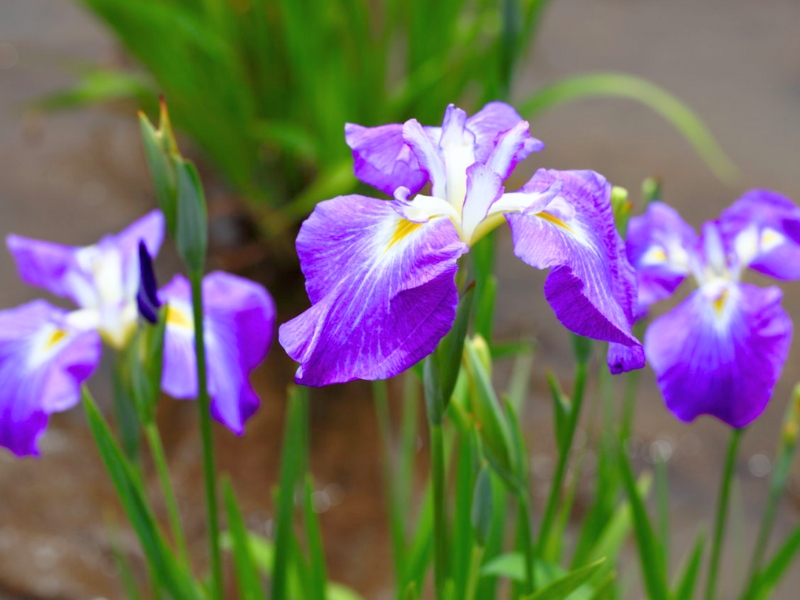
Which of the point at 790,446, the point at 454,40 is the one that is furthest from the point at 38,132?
the point at 790,446

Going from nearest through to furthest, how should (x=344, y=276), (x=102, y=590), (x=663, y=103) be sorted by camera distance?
(x=344, y=276)
(x=102, y=590)
(x=663, y=103)

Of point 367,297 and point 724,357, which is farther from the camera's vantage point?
point 724,357

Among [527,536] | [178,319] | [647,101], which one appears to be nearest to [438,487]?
[527,536]

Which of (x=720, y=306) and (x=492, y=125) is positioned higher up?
(x=492, y=125)

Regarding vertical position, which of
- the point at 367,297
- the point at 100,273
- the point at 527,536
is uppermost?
the point at 367,297

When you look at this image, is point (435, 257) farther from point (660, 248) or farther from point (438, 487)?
point (660, 248)

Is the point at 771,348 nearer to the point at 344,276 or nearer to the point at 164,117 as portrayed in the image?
the point at 344,276
